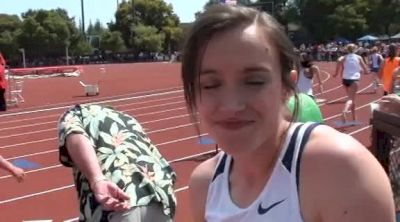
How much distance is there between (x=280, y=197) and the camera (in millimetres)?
1619

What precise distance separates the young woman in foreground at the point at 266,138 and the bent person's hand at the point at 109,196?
4.14 feet

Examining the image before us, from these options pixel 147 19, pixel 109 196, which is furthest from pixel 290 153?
pixel 147 19

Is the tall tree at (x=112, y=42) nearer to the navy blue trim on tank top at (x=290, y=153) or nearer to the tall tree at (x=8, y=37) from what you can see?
the tall tree at (x=8, y=37)

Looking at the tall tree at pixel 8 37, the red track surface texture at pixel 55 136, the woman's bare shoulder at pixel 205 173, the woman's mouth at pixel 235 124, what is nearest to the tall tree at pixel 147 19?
the tall tree at pixel 8 37

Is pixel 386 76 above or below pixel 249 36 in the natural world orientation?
below

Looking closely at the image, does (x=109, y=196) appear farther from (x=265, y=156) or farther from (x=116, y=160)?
(x=265, y=156)

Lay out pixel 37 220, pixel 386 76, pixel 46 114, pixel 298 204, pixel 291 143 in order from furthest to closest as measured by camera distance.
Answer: pixel 46 114
pixel 386 76
pixel 37 220
pixel 291 143
pixel 298 204

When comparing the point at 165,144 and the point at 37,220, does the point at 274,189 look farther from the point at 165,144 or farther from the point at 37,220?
the point at 165,144

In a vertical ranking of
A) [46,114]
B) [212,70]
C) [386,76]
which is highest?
[212,70]

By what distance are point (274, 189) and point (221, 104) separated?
0.23 m

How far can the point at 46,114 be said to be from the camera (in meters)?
20.3

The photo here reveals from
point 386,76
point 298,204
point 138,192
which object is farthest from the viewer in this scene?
point 386,76

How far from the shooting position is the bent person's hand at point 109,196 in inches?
117

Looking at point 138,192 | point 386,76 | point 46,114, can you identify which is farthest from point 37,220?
point 46,114
